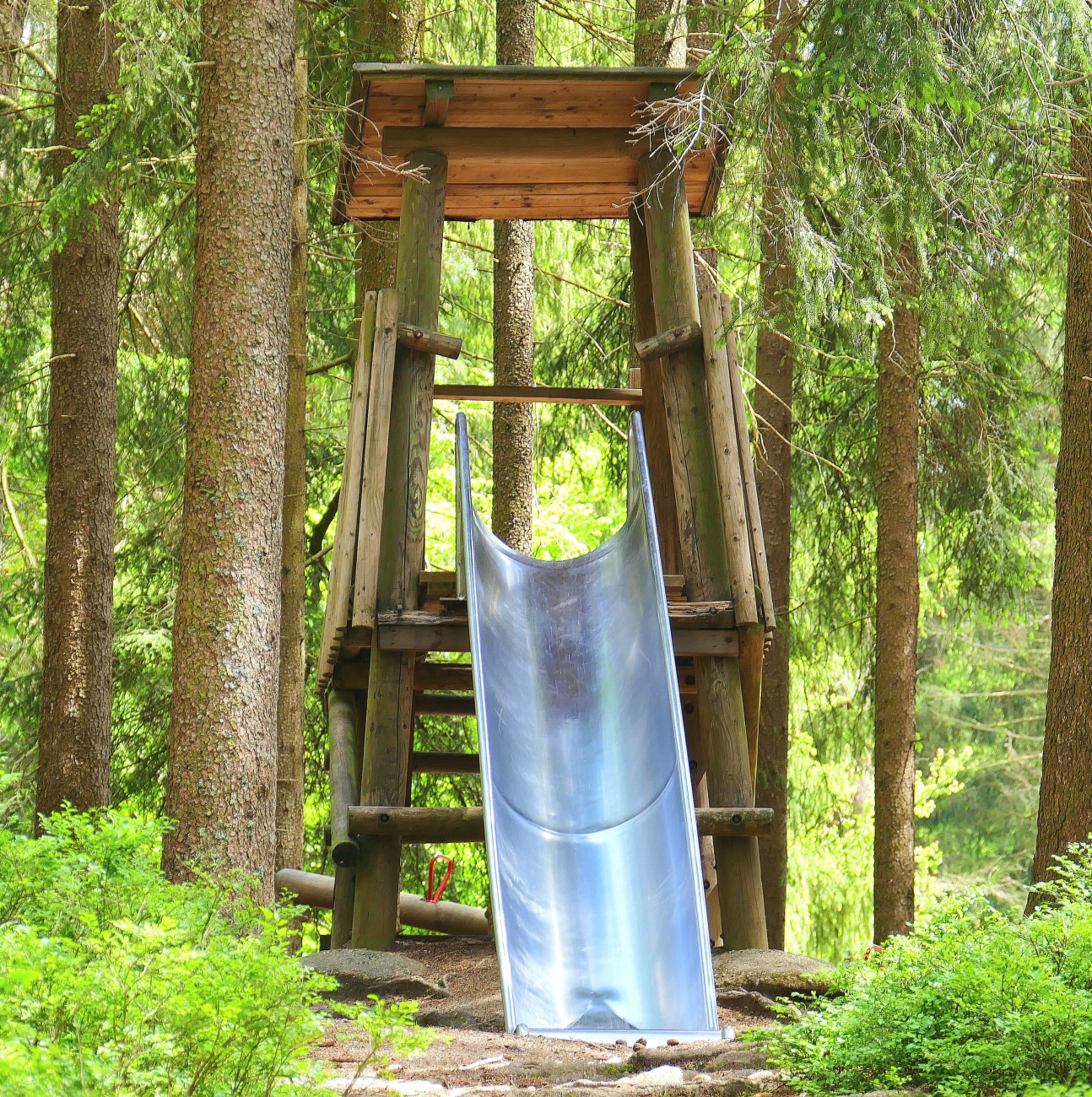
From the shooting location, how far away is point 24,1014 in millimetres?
2590

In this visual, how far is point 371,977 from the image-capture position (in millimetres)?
5375

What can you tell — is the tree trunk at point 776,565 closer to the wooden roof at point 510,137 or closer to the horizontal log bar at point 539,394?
the horizontal log bar at point 539,394

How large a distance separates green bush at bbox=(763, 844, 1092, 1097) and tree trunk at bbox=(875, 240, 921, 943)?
5754mm

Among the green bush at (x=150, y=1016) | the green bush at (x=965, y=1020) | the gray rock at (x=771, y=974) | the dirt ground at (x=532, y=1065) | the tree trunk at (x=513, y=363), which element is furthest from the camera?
the tree trunk at (x=513, y=363)

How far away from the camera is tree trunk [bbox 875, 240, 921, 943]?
9.57 meters

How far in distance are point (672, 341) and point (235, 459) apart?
242 centimetres

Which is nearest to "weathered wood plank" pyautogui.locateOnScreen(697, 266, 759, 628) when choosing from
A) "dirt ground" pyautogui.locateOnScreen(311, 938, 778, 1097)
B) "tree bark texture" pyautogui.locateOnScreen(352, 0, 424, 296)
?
"dirt ground" pyautogui.locateOnScreen(311, 938, 778, 1097)

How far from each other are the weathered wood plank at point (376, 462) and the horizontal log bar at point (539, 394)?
31.9 inches

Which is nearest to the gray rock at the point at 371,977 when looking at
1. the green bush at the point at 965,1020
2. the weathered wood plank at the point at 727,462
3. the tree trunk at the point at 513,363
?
the green bush at the point at 965,1020

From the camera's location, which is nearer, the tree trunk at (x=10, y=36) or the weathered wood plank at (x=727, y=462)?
the weathered wood plank at (x=727, y=462)

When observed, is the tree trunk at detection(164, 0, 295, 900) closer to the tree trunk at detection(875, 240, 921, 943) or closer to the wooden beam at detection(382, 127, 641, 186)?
the wooden beam at detection(382, 127, 641, 186)

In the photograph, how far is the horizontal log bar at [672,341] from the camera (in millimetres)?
6863

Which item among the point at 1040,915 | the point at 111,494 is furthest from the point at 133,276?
the point at 1040,915

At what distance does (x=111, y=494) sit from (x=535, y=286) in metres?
6.14
